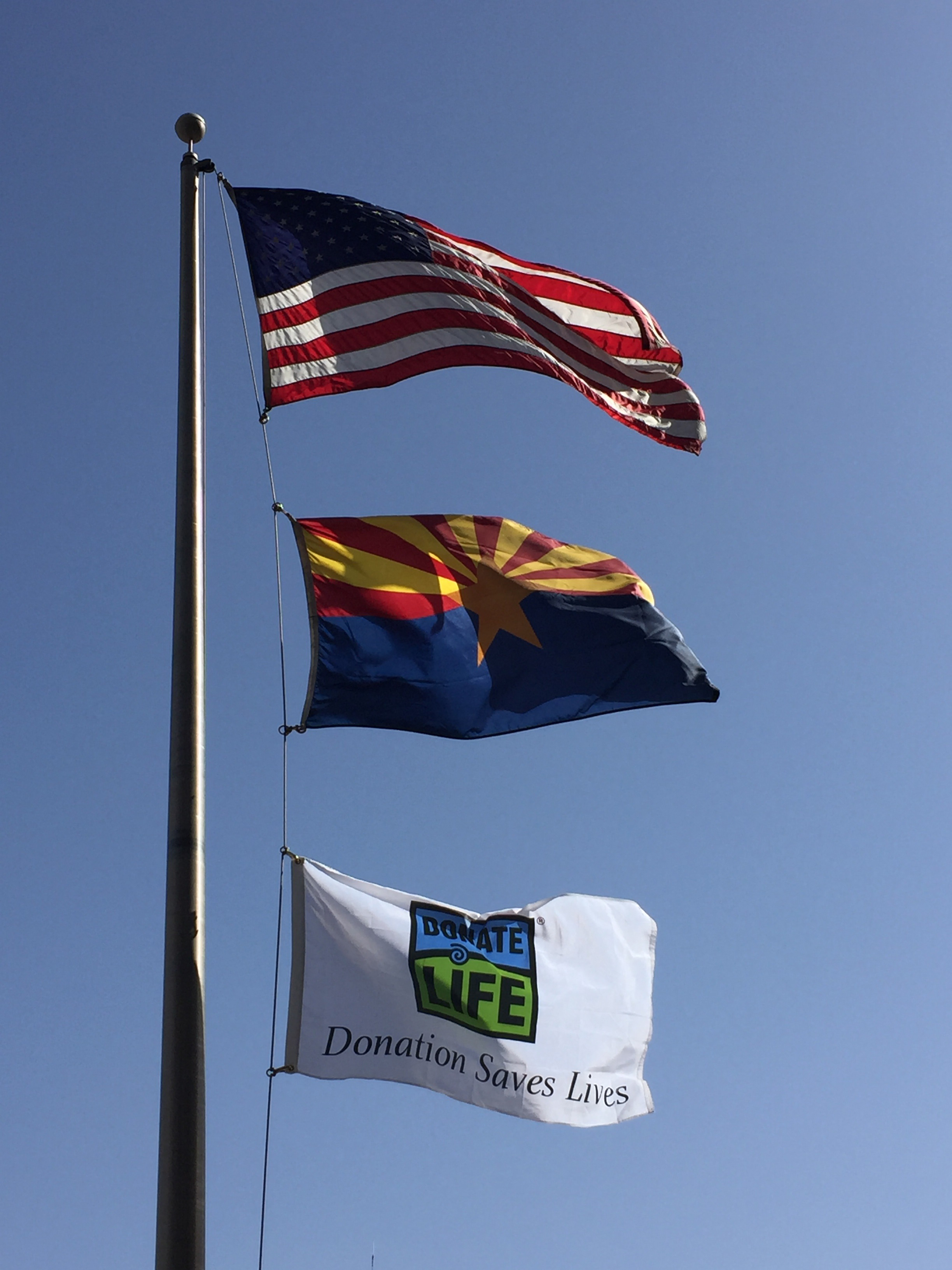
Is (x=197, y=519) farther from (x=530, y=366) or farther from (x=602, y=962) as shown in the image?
(x=602, y=962)

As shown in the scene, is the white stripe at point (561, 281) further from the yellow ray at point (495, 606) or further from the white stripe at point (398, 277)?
the yellow ray at point (495, 606)

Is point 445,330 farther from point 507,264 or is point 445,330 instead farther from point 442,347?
point 507,264

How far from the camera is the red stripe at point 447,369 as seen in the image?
12.6 m

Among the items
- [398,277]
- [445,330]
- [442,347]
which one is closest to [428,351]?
[442,347]

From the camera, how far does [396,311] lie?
44.5ft

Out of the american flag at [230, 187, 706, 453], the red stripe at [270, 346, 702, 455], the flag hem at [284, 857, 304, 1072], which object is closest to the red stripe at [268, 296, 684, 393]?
the american flag at [230, 187, 706, 453]

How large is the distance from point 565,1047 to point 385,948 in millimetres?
2075

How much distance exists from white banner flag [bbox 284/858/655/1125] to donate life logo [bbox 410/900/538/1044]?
11 millimetres

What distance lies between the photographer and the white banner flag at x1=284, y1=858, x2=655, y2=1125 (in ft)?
37.3

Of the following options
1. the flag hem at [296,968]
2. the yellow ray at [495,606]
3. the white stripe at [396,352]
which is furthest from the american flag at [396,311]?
the flag hem at [296,968]

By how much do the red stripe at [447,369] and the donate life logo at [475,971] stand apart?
4539 millimetres

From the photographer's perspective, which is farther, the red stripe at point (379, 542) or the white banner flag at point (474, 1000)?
the red stripe at point (379, 542)

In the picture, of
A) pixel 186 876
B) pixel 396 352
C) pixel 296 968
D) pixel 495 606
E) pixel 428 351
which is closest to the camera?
pixel 186 876

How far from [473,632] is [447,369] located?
251 centimetres
